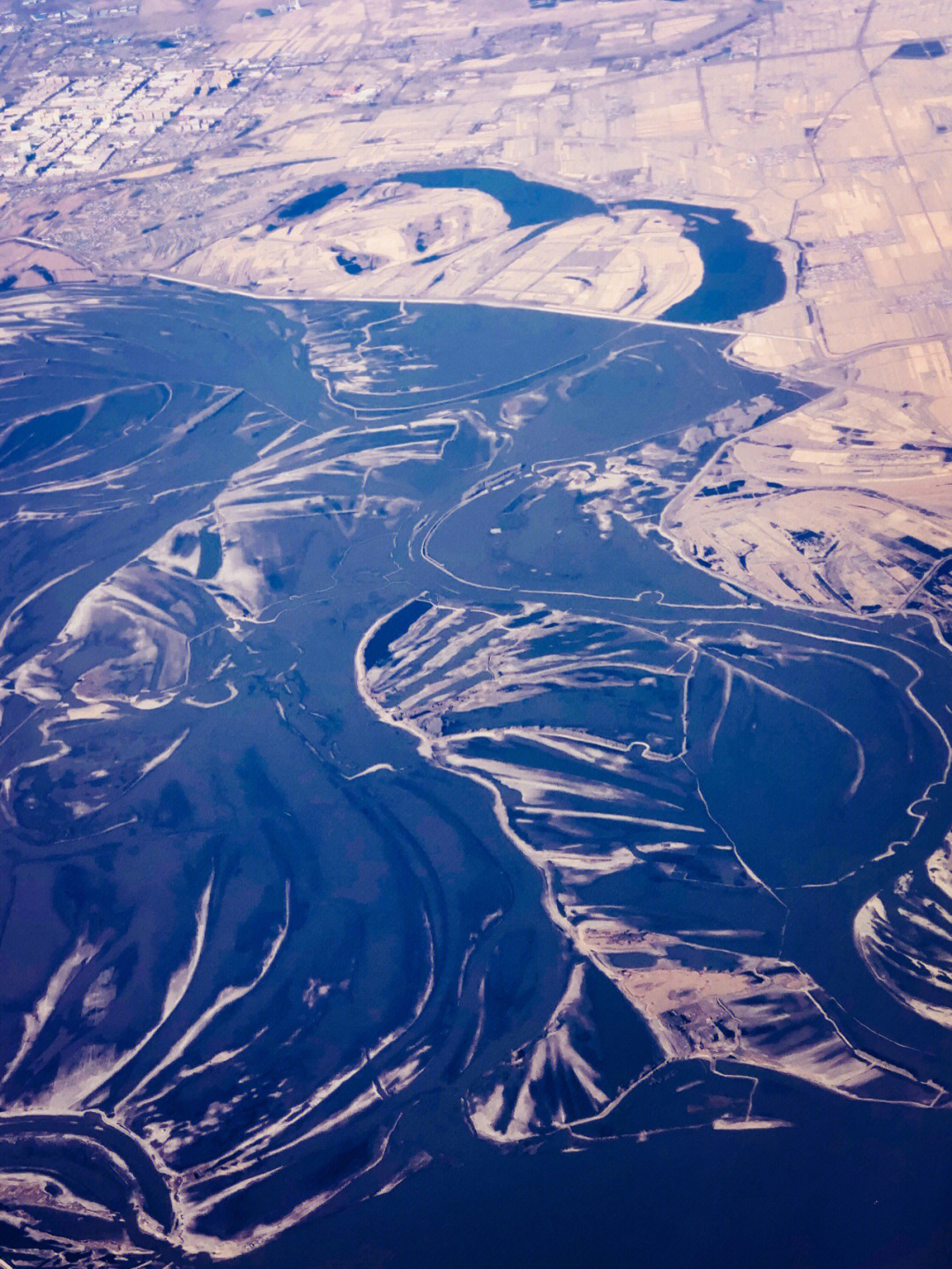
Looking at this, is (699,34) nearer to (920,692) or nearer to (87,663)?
(920,692)

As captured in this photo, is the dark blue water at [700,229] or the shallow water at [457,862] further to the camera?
the dark blue water at [700,229]

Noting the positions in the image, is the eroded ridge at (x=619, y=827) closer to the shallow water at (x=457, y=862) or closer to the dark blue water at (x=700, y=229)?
the shallow water at (x=457, y=862)

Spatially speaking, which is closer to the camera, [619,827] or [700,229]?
[619,827]

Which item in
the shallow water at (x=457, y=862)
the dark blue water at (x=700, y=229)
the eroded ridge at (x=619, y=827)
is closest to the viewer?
the shallow water at (x=457, y=862)

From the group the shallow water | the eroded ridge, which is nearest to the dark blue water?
the shallow water

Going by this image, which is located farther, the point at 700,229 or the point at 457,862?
the point at 700,229

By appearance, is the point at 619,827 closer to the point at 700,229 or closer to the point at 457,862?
the point at 457,862

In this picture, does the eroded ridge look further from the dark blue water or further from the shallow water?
the dark blue water

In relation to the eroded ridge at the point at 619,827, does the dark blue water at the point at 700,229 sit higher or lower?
higher

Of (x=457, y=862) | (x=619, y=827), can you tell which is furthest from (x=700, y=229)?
(x=457, y=862)

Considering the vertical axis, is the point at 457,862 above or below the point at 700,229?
below

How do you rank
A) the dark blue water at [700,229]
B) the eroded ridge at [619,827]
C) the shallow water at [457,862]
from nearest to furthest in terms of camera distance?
the shallow water at [457,862] → the eroded ridge at [619,827] → the dark blue water at [700,229]

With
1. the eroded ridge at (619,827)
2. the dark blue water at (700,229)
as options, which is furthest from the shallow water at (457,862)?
the dark blue water at (700,229)
